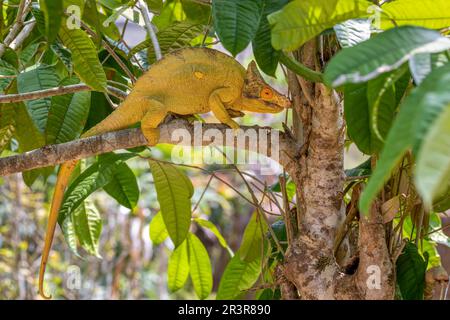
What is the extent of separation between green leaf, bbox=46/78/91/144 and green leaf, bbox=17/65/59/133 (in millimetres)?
18

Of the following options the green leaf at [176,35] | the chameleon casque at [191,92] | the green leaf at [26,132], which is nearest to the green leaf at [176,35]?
the green leaf at [176,35]

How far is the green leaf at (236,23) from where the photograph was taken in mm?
838

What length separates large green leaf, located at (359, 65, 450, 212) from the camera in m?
0.45

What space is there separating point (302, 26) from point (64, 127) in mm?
658

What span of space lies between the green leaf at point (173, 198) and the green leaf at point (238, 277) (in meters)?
0.18

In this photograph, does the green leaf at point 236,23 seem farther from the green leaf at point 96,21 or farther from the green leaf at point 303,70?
the green leaf at point 96,21

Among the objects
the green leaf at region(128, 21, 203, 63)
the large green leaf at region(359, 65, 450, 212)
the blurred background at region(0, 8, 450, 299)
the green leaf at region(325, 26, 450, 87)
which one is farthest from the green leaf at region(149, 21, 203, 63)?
the blurred background at region(0, 8, 450, 299)

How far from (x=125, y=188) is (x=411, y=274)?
0.74m

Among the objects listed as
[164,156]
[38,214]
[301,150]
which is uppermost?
[301,150]

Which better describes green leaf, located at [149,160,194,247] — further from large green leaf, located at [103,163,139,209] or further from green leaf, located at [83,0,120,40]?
green leaf, located at [83,0,120,40]
